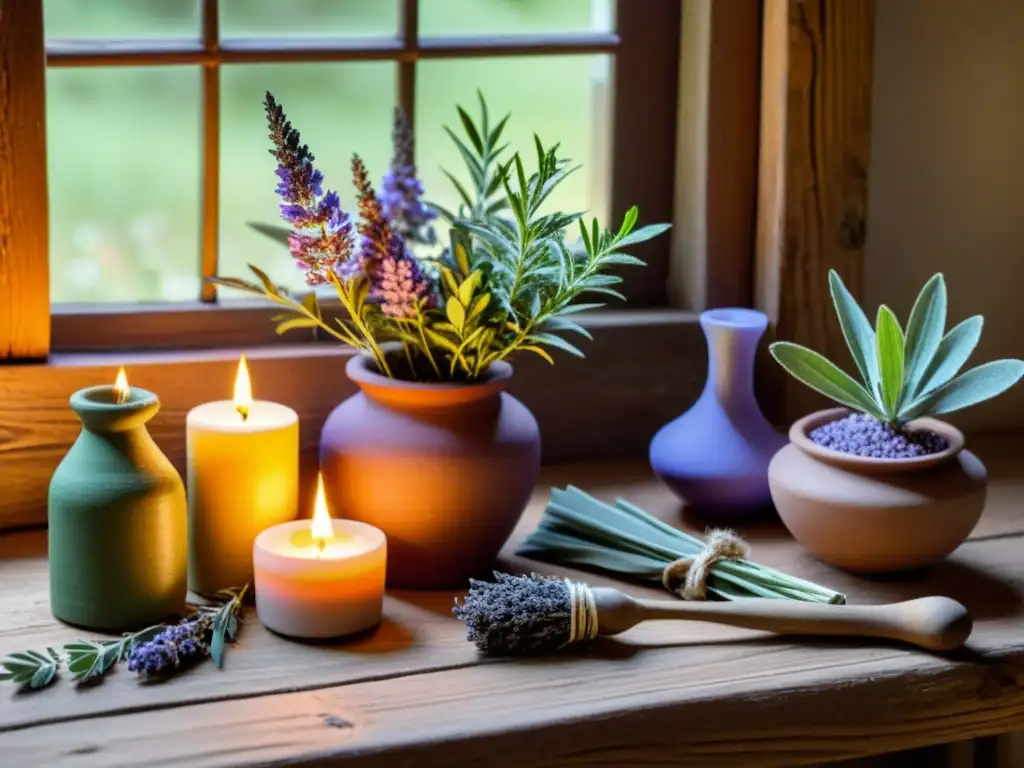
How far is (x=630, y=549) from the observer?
3.74 ft

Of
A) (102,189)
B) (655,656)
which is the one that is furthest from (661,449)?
(102,189)

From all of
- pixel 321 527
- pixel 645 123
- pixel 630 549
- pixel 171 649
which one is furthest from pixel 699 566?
pixel 645 123

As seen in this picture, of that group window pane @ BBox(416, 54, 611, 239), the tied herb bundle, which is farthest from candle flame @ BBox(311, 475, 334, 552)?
window pane @ BBox(416, 54, 611, 239)

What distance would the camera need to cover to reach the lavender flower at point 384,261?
1049mm

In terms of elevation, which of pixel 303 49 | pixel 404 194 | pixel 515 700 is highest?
pixel 303 49

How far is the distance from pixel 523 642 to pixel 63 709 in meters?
0.30

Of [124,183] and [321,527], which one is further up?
[124,183]

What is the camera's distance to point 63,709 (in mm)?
890

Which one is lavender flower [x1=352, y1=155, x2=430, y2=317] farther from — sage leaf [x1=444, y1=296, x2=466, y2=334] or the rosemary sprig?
the rosemary sprig

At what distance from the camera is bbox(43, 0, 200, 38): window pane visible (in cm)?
123

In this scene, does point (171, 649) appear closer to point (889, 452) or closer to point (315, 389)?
point (315, 389)

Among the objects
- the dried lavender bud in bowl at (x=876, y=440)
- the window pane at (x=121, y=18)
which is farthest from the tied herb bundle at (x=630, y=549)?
the window pane at (x=121, y=18)

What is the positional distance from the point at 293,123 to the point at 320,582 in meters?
0.51

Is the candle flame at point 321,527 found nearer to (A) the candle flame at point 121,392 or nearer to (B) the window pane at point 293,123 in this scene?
(A) the candle flame at point 121,392
